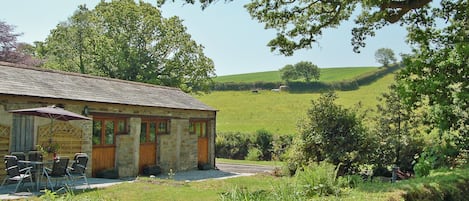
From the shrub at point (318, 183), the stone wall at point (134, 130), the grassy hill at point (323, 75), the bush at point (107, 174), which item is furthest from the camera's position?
the grassy hill at point (323, 75)

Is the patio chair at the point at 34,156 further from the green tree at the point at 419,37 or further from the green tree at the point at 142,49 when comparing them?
the green tree at the point at 142,49

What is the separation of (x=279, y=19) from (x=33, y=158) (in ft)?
26.0

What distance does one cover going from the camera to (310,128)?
17.4 metres

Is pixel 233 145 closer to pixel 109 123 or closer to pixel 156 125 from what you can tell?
pixel 156 125

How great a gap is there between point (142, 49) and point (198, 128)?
1696 centimetres

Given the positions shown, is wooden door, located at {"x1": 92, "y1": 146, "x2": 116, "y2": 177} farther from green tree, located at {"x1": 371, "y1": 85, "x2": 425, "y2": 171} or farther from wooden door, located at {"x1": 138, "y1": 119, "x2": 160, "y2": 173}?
green tree, located at {"x1": 371, "y1": 85, "x2": 425, "y2": 171}

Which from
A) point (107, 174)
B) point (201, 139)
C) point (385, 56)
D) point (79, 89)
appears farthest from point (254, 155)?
point (385, 56)

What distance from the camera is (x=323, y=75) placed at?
64250 millimetres

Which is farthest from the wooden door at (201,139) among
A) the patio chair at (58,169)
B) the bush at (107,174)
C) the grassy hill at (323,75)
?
the grassy hill at (323,75)

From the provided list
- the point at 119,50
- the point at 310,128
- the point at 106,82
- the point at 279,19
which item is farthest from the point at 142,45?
the point at 279,19

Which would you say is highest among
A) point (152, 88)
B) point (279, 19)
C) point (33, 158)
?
point (279, 19)

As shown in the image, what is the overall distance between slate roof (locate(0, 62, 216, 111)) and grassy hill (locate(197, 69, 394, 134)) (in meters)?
16.0

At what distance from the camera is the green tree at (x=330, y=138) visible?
1670 cm

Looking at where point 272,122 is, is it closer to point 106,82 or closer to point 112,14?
point 112,14
